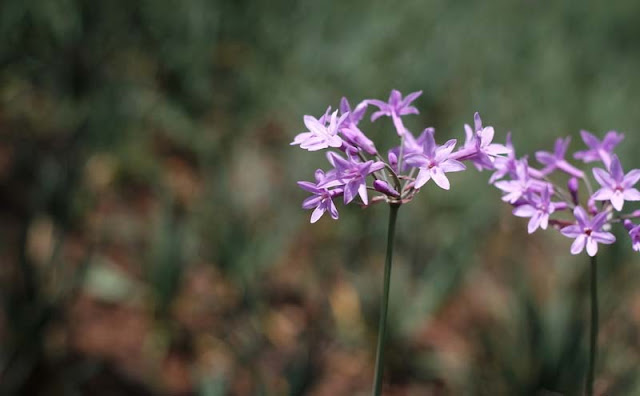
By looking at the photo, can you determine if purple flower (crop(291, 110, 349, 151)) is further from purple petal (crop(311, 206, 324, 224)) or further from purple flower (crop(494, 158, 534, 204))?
purple flower (crop(494, 158, 534, 204))

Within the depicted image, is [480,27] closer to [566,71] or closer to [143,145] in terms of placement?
[566,71]

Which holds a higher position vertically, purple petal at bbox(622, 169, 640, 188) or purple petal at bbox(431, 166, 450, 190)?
→ purple petal at bbox(622, 169, 640, 188)

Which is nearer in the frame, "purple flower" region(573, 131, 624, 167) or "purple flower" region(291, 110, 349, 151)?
"purple flower" region(291, 110, 349, 151)

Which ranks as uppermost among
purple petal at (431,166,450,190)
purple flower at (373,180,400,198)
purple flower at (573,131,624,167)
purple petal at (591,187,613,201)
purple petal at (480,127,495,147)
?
purple flower at (573,131,624,167)

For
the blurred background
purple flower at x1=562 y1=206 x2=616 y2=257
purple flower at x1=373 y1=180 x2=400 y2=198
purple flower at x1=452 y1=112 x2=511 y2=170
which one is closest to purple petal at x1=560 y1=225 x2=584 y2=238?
purple flower at x1=562 y1=206 x2=616 y2=257

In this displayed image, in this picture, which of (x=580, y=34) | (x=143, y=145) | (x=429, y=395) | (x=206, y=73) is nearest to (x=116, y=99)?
(x=143, y=145)

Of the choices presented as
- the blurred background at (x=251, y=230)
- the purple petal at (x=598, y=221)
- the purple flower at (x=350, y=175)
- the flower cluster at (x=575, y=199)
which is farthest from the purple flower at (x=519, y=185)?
the blurred background at (x=251, y=230)

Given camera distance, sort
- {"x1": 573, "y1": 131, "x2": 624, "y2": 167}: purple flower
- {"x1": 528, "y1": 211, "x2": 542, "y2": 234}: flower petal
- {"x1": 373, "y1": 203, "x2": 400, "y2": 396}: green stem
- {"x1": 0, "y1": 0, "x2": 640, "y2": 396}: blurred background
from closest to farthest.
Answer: {"x1": 373, "y1": 203, "x2": 400, "y2": 396}: green stem → {"x1": 528, "y1": 211, "x2": 542, "y2": 234}: flower petal → {"x1": 573, "y1": 131, "x2": 624, "y2": 167}: purple flower → {"x1": 0, "y1": 0, "x2": 640, "y2": 396}: blurred background

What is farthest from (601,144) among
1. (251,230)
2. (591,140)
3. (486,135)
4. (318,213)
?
(251,230)
